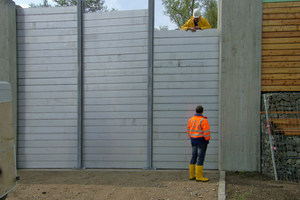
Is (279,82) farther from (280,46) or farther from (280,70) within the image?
(280,46)

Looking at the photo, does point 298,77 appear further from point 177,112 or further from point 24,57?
point 24,57

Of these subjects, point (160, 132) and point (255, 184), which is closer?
point (255, 184)

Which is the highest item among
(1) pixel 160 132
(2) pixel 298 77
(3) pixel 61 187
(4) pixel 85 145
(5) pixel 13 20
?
(5) pixel 13 20

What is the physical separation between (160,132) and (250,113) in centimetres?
232

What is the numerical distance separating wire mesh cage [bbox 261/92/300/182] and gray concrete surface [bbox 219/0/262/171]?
285 millimetres

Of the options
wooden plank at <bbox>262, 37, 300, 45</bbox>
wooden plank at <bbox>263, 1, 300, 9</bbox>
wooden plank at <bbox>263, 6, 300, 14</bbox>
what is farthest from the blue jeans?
wooden plank at <bbox>263, 1, 300, 9</bbox>

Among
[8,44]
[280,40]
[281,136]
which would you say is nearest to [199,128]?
[281,136]

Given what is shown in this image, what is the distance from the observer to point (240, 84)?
600 cm

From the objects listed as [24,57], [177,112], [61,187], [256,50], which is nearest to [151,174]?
[177,112]

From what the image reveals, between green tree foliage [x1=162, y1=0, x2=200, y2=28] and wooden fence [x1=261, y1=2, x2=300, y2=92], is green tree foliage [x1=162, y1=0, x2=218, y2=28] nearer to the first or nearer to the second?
green tree foliage [x1=162, y1=0, x2=200, y2=28]

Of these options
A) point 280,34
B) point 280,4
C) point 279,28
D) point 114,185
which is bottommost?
point 114,185

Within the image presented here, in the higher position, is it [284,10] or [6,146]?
[284,10]

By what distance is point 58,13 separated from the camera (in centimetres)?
678

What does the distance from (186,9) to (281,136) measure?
15.4m
